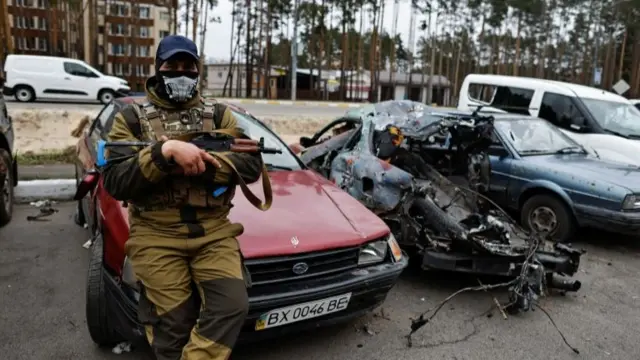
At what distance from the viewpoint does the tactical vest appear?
2242mm

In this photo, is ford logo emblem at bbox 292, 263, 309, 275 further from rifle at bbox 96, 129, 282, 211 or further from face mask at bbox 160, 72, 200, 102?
face mask at bbox 160, 72, 200, 102

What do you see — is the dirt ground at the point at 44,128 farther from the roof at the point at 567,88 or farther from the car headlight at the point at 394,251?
the roof at the point at 567,88

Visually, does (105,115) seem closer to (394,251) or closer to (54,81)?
(394,251)

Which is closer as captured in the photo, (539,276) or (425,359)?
(425,359)

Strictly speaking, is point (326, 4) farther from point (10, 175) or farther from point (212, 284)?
point (212, 284)

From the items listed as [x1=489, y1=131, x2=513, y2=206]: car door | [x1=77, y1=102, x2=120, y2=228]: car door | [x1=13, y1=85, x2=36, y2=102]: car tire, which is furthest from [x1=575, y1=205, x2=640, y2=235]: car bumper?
[x1=13, y1=85, x2=36, y2=102]: car tire

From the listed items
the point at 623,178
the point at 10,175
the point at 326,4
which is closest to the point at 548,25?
the point at 326,4

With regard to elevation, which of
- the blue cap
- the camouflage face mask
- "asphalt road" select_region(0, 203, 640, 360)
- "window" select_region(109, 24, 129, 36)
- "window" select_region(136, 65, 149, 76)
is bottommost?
"asphalt road" select_region(0, 203, 640, 360)

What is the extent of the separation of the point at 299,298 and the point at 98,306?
1.16 metres

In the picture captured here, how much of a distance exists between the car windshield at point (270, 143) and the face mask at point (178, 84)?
161 cm

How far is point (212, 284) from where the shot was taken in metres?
2.23

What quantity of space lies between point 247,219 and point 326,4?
38.3 m

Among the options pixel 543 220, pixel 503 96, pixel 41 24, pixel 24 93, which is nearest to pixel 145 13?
pixel 41 24

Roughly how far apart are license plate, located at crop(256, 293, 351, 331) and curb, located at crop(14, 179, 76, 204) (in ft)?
15.7
